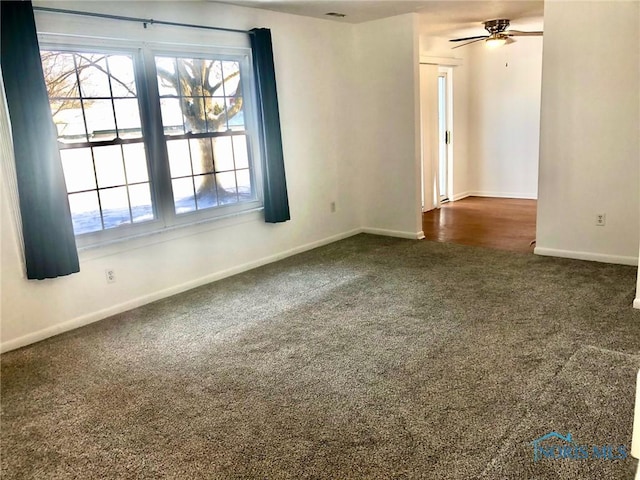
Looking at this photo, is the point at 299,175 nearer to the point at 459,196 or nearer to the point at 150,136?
the point at 150,136

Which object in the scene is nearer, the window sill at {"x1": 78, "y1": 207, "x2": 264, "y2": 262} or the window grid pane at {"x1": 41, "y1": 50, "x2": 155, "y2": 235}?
the window grid pane at {"x1": 41, "y1": 50, "x2": 155, "y2": 235}

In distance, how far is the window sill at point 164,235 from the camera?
3848 mm

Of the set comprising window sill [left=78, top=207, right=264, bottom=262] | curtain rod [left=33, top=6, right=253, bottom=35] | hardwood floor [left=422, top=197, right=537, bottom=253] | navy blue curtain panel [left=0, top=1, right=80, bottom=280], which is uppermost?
curtain rod [left=33, top=6, right=253, bottom=35]

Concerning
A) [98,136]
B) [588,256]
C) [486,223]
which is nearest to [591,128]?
[588,256]

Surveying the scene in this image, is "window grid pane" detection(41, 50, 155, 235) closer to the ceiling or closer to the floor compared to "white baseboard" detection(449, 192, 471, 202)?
closer to the ceiling

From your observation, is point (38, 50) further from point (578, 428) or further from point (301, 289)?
point (578, 428)

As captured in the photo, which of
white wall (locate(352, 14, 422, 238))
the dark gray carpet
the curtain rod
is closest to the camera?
the dark gray carpet

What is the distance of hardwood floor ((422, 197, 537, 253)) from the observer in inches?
218

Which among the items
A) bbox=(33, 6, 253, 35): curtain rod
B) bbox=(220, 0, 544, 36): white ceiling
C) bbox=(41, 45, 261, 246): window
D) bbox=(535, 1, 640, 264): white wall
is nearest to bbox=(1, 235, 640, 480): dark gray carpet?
bbox=(535, 1, 640, 264): white wall

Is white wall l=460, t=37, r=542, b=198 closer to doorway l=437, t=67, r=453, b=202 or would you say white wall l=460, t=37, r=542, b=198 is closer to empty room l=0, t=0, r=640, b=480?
doorway l=437, t=67, r=453, b=202

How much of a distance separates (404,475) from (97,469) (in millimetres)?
1292

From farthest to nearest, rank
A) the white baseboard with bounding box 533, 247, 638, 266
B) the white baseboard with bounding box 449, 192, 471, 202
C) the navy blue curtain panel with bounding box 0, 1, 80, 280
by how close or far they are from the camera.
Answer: the white baseboard with bounding box 449, 192, 471, 202
the white baseboard with bounding box 533, 247, 638, 266
the navy blue curtain panel with bounding box 0, 1, 80, 280

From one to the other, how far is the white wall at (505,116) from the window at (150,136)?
15.1 ft

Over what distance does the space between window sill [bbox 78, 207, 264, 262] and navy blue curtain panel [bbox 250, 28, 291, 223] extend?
181 mm
